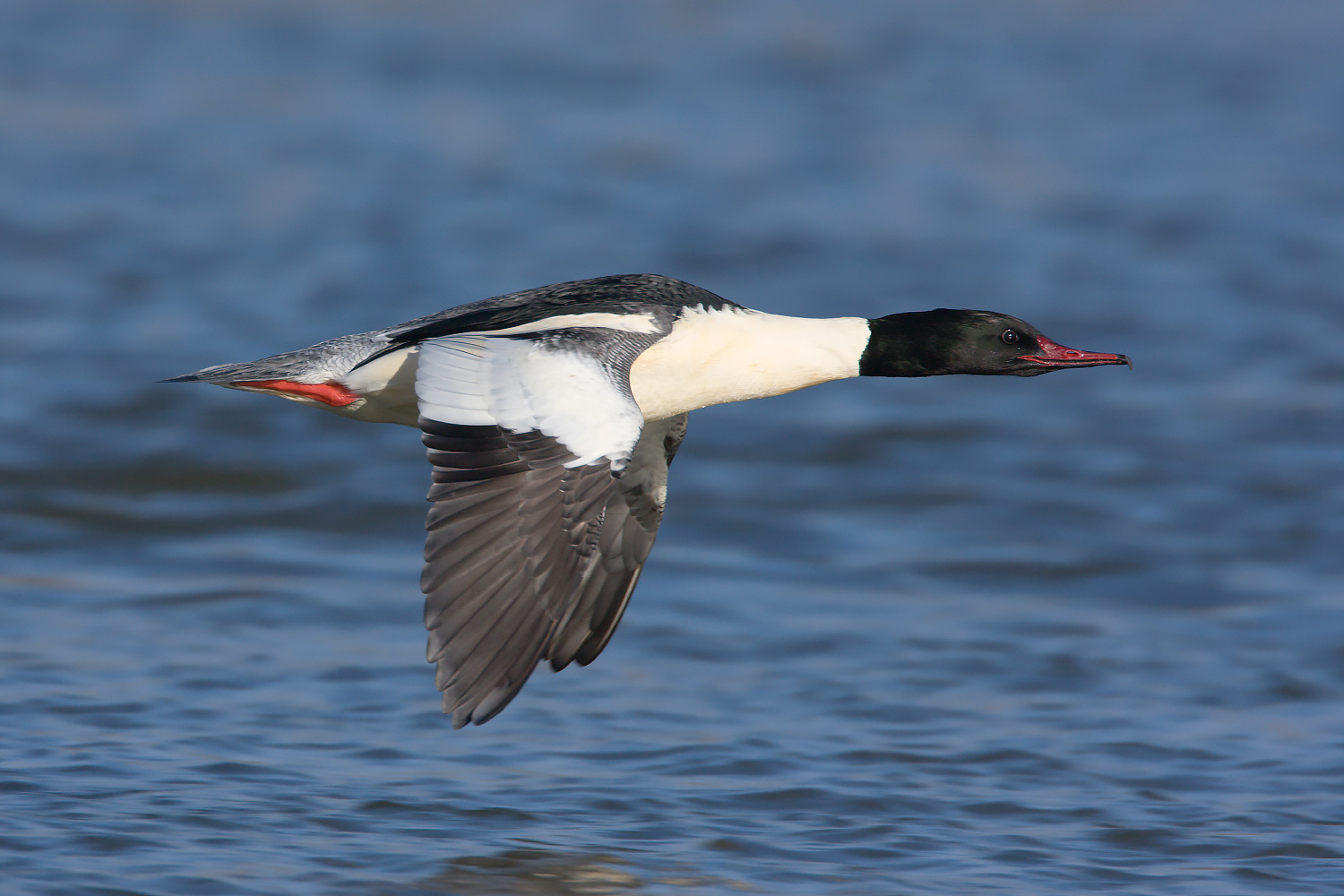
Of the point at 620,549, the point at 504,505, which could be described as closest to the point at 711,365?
the point at 620,549

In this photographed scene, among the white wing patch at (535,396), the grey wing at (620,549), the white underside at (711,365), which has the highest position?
the white underside at (711,365)

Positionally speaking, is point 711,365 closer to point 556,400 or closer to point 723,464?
point 556,400

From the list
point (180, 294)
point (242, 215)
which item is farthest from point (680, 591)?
point (242, 215)

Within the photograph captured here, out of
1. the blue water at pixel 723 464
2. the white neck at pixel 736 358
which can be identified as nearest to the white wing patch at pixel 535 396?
the white neck at pixel 736 358

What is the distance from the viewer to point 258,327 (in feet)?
40.0

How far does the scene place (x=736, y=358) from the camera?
21.3ft

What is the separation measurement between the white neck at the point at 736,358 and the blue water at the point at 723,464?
143cm

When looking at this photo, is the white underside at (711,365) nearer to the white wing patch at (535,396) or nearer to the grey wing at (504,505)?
the white wing patch at (535,396)

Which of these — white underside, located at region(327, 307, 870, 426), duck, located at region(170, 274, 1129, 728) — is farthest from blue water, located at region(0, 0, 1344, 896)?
white underside, located at region(327, 307, 870, 426)

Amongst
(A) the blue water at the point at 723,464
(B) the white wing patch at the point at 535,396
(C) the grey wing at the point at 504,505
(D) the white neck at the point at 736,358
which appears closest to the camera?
(C) the grey wing at the point at 504,505

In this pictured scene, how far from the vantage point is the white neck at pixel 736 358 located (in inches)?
251

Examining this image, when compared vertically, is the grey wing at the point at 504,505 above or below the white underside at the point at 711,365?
below

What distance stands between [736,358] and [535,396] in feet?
4.03

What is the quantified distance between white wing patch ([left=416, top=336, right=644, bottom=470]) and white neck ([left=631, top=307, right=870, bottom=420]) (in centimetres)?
67
